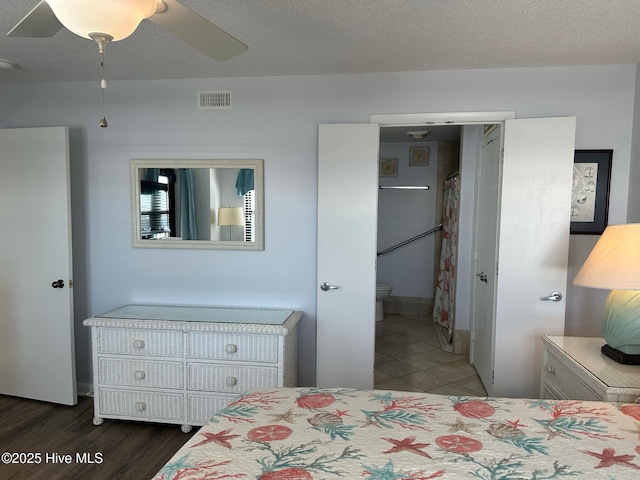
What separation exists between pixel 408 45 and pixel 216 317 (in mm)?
2010

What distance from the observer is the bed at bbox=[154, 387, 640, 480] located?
1.12m

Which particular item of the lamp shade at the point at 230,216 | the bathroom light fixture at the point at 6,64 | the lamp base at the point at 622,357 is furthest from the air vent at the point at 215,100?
the lamp base at the point at 622,357

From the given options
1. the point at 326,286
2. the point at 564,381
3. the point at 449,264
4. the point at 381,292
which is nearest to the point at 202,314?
the point at 326,286

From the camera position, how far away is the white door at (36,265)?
113 inches

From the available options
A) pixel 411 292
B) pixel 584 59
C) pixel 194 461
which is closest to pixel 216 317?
pixel 194 461

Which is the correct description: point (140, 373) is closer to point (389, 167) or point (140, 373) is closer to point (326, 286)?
point (326, 286)

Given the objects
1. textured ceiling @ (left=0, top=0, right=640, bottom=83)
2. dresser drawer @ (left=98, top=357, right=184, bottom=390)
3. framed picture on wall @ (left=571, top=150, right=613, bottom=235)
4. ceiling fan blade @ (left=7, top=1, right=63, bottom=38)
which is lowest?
dresser drawer @ (left=98, top=357, right=184, bottom=390)

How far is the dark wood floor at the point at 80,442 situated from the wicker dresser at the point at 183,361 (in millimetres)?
93

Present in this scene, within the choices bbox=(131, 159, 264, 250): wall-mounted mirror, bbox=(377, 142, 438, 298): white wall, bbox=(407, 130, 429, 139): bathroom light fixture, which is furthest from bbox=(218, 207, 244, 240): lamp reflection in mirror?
bbox=(377, 142, 438, 298): white wall

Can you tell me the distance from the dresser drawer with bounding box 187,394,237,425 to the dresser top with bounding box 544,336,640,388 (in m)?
1.95

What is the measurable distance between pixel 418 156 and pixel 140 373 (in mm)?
4017

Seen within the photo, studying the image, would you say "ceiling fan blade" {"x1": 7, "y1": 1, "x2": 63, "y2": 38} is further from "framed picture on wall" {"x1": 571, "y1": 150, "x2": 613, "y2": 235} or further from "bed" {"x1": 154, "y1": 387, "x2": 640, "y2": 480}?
"framed picture on wall" {"x1": 571, "y1": 150, "x2": 613, "y2": 235}

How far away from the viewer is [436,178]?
206 inches

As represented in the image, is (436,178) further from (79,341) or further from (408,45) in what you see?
(79,341)
